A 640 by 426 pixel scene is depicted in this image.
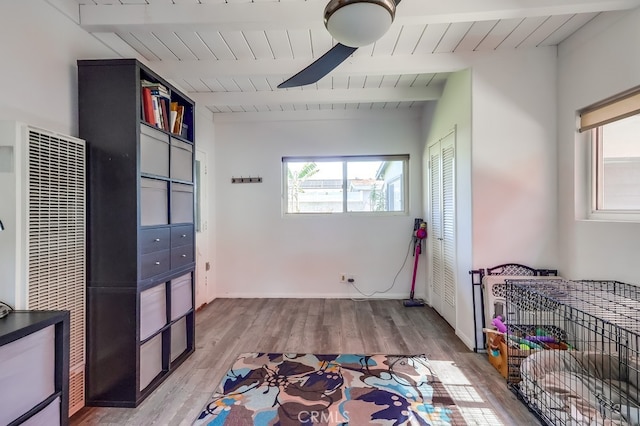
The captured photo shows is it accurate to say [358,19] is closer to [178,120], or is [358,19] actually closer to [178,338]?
[178,120]

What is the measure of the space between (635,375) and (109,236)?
3.26 metres

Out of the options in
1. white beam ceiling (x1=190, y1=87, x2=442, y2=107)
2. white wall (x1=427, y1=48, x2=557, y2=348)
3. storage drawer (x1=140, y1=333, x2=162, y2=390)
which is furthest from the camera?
white beam ceiling (x1=190, y1=87, x2=442, y2=107)

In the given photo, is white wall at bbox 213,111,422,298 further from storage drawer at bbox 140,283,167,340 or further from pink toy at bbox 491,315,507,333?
storage drawer at bbox 140,283,167,340

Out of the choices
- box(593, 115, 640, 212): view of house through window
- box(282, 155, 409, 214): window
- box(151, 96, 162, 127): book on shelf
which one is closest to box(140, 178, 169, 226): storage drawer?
box(151, 96, 162, 127): book on shelf

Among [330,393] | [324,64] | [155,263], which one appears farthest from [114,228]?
[330,393]

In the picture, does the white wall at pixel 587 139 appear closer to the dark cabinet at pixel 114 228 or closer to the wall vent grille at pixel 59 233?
the dark cabinet at pixel 114 228

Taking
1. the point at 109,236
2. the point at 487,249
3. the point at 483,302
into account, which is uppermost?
the point at 109,236

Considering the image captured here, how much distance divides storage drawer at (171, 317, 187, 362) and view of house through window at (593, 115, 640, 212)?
3452mm

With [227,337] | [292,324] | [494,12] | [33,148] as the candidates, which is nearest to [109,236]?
[33,148]

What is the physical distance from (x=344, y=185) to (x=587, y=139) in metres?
2.60

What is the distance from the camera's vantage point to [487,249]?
8.36 feet

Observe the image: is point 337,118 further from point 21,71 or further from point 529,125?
point 21,71

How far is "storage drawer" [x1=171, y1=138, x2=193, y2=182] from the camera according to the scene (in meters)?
2.31

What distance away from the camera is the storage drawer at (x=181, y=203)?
7.55 ft
